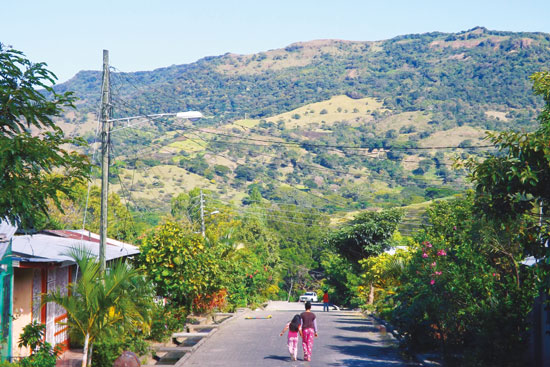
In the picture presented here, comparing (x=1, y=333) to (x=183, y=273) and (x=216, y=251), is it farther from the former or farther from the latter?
(x=216, y=251)

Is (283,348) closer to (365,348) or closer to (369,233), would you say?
(365,348)

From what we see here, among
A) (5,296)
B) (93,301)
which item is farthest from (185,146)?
(5,296)

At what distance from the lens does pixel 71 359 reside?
18.0 metres

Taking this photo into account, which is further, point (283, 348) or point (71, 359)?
point (283, 348)

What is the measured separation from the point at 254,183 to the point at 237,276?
433 ft

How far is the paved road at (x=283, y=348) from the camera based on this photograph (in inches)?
753

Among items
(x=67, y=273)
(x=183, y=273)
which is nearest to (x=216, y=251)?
(x=183, y=273)

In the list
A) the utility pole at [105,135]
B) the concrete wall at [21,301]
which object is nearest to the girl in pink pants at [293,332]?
the utility pole at [105,135]

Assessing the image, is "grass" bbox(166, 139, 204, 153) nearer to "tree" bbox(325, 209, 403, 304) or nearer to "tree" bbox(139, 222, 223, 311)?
"tree" bbox(325, 209, 403, 304)

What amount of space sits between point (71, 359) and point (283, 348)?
6.87 m

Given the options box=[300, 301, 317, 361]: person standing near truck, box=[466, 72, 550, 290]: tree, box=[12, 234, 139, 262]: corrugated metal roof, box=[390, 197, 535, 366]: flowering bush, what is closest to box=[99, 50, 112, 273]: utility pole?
box=[12, 234, 139, 262]: corrugated metal roof

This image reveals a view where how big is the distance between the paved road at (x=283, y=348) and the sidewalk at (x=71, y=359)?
2.86 metres

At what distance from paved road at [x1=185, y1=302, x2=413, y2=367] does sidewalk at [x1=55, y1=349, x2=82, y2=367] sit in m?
2.86

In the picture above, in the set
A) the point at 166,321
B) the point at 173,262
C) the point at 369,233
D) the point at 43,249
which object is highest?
the point at 43,249
